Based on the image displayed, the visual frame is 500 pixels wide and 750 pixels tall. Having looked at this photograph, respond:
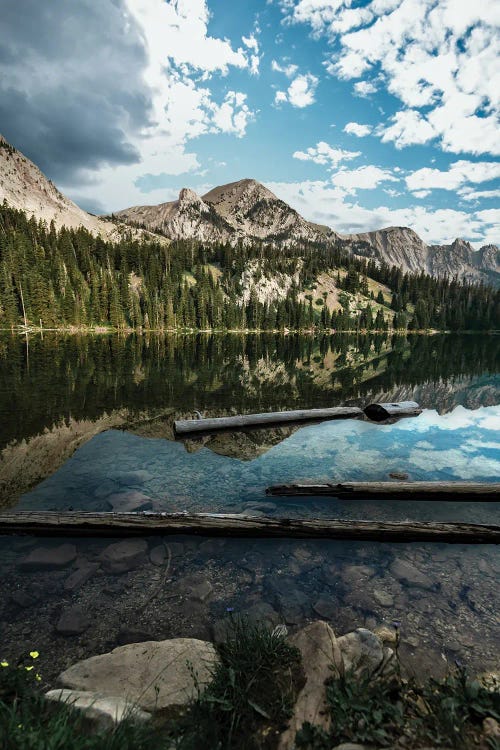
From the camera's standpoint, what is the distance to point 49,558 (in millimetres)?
8375

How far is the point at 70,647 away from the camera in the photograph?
606 centimetres

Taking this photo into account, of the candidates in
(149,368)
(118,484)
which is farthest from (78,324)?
(118,484)

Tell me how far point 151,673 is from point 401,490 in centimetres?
946

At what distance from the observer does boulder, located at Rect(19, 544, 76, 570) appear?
811cm

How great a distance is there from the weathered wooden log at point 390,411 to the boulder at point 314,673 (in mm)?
18479

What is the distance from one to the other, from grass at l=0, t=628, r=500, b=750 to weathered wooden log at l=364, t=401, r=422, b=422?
18893 mm

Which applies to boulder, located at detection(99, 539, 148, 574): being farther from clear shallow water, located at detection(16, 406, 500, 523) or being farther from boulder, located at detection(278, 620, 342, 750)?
boulder, located at detection(278, 620, 342, 750)

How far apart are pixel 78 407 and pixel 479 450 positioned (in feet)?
75.8

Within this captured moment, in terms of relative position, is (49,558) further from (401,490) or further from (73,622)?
(401,490)

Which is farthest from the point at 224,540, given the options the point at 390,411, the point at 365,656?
the point at 390,411

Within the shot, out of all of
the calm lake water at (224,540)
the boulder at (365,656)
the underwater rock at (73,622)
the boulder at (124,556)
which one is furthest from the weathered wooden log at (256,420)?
the boulder at (365,656)

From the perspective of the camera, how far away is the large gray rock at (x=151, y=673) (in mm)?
4473

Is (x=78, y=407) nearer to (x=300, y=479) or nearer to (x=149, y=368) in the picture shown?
(x=300, y=479)

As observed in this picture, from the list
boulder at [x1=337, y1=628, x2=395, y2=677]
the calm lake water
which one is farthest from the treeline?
boulder at [x1=337, y1=628, x2=395, y2=677]
